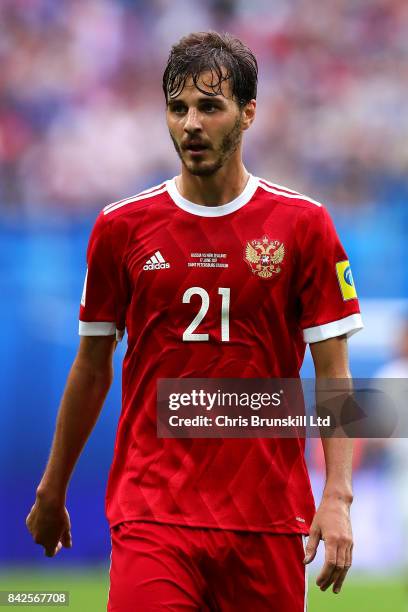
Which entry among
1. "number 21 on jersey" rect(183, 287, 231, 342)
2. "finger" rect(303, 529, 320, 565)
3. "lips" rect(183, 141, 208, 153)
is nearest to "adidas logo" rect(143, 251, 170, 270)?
"number 21 on jersey" rect(183, 287, 231, 342)

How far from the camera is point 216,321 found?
3643mm

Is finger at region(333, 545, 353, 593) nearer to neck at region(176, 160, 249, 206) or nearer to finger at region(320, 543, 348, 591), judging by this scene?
finger at region(320, 543, 348, 591)

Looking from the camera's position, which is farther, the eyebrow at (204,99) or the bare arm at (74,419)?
the bare arm at (74,419)

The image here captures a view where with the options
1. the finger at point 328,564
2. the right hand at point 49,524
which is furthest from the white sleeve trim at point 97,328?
the finger at point 328,564

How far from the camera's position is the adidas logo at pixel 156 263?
Answer: 3.71m

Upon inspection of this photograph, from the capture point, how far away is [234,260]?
12.2 feet

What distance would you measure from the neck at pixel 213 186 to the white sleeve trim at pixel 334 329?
0.52 metres

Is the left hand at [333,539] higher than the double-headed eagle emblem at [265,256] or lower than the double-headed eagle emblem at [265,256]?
lower

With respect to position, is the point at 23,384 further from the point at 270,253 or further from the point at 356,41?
the point at 270,253

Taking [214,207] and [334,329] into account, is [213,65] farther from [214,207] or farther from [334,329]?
[334,329]

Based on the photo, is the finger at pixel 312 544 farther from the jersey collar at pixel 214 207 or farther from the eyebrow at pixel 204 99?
the eyebrow at pixel 204 99

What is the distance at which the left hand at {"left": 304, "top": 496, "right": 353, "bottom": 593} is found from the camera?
337 centimetres

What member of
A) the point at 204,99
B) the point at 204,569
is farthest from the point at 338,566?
the point at 204,99

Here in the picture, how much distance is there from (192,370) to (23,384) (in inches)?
228
